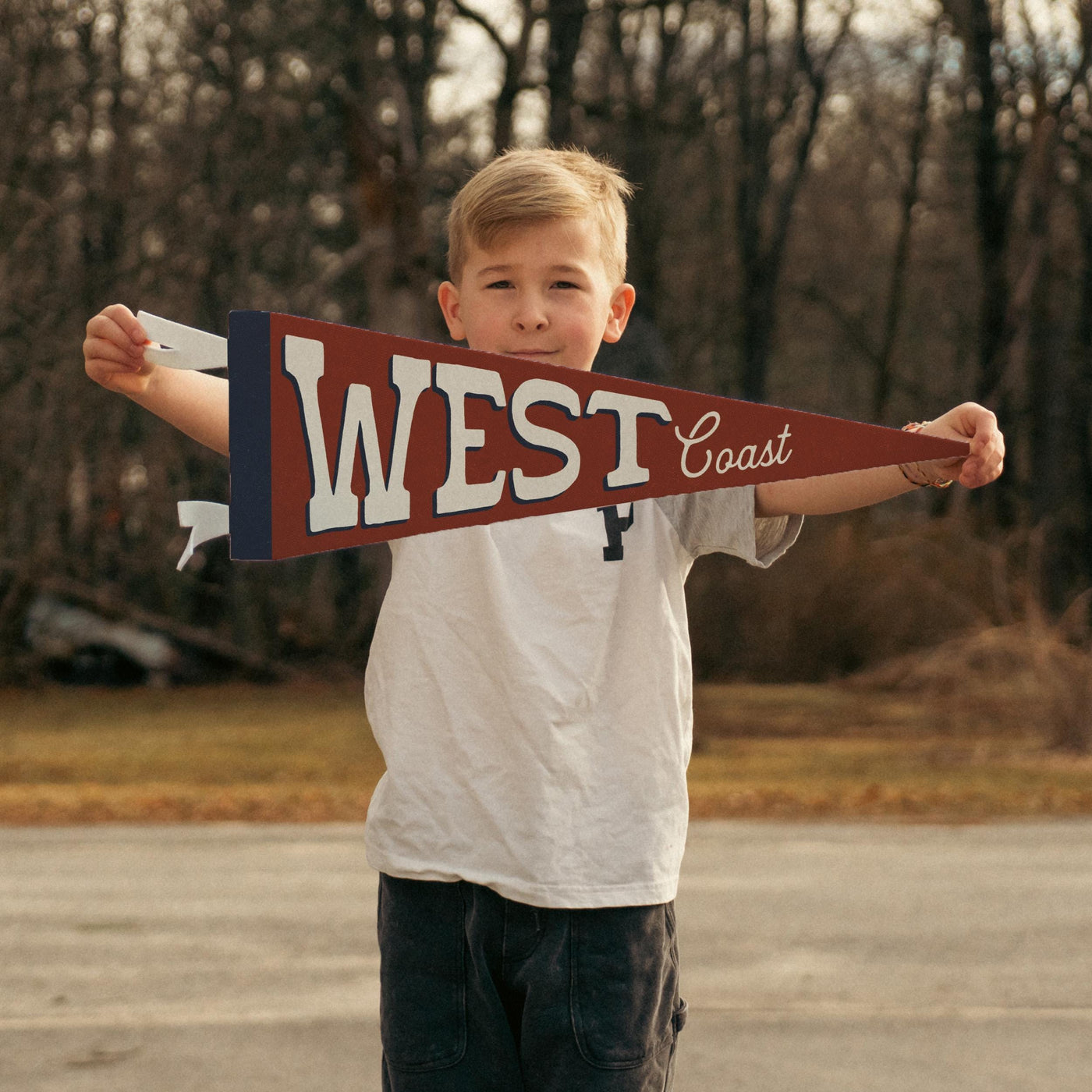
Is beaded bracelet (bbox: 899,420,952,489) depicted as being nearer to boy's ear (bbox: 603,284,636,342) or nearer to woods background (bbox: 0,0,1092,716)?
boy's ear (bbox: 603,284,636,342)

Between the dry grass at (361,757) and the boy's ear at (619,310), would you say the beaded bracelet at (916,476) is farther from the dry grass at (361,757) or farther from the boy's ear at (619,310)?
the dry grass at (361,757)

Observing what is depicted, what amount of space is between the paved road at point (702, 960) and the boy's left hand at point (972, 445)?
6.30 feet

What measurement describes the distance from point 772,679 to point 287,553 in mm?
11076

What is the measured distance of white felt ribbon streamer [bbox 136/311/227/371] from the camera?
5.56ft

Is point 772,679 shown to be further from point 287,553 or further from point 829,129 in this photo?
point 287,553

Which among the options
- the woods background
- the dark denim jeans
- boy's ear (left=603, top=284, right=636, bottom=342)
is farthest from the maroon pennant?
the woods background

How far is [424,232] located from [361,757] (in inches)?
148

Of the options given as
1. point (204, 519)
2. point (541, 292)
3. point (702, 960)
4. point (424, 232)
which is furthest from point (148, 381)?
point (424, 232)

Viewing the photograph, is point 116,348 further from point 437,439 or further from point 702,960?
point 702,960

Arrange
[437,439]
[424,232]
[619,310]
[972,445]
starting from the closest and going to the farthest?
[972,445] < [437,439] < [619,310] < [424,232]

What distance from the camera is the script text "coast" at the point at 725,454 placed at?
1.67m

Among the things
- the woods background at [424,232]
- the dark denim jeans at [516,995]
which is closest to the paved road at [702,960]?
the dark denim jeans at [516,995]

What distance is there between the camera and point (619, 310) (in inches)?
74.8

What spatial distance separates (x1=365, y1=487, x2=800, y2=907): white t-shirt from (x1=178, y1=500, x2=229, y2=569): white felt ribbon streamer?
23 centimetres
